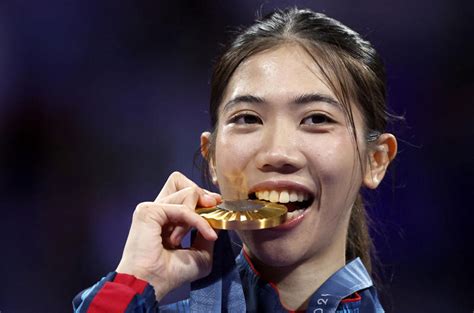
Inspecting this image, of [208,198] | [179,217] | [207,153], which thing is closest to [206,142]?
[207,153]

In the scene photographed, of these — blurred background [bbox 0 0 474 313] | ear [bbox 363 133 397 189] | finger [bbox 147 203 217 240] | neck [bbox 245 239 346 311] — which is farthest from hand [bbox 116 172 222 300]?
blurred background [bbox 0 0 474 313]

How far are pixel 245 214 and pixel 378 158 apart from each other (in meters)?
0.61

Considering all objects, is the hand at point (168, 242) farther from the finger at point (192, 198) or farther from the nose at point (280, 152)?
the nose at point (280, 152)

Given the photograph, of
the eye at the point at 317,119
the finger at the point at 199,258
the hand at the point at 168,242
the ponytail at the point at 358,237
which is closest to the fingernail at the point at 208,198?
the hand at the point at 168,242

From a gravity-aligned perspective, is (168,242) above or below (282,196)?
below

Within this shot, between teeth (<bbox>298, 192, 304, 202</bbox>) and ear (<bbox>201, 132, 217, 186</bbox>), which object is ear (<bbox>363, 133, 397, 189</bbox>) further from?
ear (<bbox>201, 132, 217, 186</bbox>)

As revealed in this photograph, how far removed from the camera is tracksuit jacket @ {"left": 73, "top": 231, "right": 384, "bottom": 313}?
5.13 feet

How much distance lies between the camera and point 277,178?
1.75 meters

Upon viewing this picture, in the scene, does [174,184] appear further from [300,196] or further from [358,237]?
[358,237]

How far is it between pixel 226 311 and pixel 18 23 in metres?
2.19

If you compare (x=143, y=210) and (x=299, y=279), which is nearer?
(x=143, y=210)

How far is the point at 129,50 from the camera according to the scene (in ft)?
11.2

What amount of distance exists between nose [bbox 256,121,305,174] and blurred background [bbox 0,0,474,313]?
4.47 feet

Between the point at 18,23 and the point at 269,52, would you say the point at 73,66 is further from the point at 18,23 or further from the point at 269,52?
the point at 269,52
